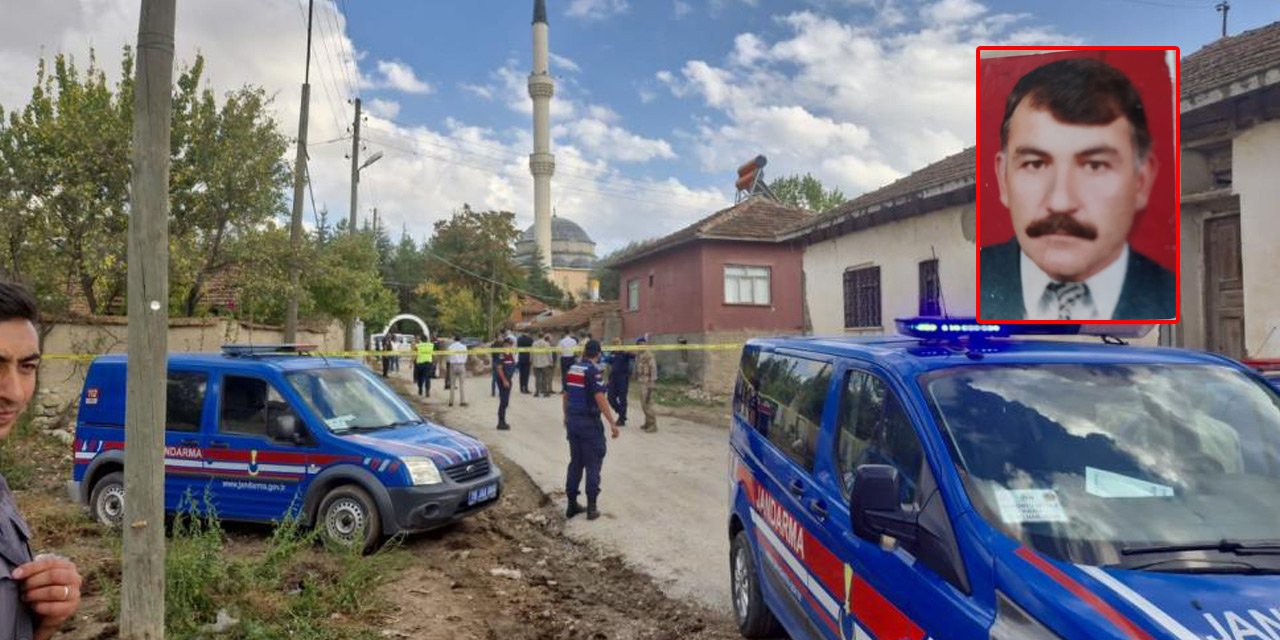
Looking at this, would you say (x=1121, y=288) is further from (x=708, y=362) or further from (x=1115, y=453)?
(x=708, y=362)

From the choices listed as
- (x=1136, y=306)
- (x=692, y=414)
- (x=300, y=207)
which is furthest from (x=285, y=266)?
(x=1136, y=306)

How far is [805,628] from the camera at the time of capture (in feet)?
12.5

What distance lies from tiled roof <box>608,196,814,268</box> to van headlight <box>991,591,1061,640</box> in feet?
75.3

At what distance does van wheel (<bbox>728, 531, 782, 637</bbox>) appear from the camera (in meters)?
4.75

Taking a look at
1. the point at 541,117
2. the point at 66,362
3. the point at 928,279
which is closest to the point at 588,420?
the point at 928,279

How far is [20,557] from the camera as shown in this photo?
1616mm

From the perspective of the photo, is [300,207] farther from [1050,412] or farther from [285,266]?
[1050,412]

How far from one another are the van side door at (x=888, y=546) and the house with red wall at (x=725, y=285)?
21.3 meters

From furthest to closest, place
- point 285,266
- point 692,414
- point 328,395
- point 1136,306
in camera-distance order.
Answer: point 692,414
point 285,266
point 1136,306
point 328,395

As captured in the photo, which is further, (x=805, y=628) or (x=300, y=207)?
(x=300, y=207)

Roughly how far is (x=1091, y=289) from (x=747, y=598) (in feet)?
27.1

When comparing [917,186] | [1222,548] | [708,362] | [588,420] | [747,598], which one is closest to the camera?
[1222,548]

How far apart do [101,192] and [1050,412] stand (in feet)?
49.0

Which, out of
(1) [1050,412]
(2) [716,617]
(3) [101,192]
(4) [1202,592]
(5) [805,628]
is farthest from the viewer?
(3) [101,192]
